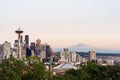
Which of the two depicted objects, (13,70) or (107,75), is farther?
(107,75)

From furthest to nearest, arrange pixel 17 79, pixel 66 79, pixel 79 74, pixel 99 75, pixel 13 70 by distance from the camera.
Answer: pixel 99 75, pixel 79 74, pixel 66 79, pixel 13 70, pixel 17 79

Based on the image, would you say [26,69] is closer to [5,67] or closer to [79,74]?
[5,67]

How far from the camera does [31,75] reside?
67312mm

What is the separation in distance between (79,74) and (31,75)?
2310 cm

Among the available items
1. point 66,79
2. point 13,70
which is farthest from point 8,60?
point 66,79

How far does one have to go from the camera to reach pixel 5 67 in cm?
6581

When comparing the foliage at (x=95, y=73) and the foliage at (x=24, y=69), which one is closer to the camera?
the foliage at (x=24, y=69)

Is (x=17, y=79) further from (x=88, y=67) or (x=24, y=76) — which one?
(x=88, y=67)

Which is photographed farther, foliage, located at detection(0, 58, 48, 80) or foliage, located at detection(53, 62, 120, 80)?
foliage, located at detection(53, 62, 120, 80)

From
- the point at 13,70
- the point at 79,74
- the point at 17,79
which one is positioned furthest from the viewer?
the point at 79,74

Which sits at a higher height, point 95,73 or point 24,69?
point 24,69

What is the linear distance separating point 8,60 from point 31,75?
11.6ft

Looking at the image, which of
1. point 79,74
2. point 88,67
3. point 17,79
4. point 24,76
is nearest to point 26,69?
point 24,76

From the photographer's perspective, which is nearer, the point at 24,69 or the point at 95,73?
the point at 24,69
